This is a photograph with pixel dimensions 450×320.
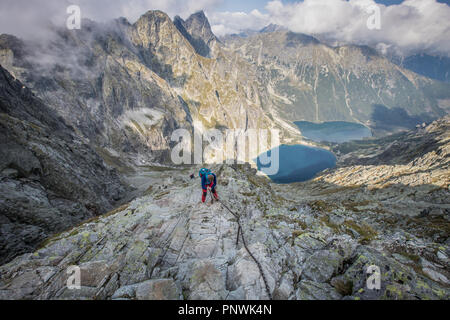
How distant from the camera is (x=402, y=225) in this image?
32781mm

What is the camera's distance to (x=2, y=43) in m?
141

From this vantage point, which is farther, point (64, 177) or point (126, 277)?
point (64, 177)

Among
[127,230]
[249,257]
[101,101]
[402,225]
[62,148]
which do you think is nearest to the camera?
[249,257]

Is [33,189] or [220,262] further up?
[33,189]

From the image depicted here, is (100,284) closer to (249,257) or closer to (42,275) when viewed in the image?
(42,275)

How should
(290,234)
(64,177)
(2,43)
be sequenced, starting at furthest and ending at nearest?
1. (2,43)
2. (64,177)
3. (290,234)

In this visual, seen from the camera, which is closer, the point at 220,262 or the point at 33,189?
the point at 220,262

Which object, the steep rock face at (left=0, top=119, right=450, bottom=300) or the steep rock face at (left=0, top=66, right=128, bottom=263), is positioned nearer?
the steep rock face at (left=0, top=119, right=450, bottom=300)

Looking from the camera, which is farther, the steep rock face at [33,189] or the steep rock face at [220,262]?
the steep rock face at [33,189]

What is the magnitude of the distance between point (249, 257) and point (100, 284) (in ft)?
32.2

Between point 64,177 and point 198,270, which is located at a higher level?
point 64,177

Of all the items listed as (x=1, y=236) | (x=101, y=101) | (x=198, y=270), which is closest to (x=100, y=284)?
(x=198, y=270)
